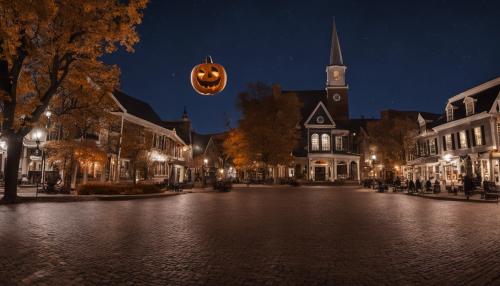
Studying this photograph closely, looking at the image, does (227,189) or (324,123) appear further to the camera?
(324,123)

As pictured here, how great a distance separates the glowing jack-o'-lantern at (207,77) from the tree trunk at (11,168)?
9907 mm

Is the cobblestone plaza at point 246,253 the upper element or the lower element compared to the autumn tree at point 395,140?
lower

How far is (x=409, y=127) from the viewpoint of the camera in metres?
45.7

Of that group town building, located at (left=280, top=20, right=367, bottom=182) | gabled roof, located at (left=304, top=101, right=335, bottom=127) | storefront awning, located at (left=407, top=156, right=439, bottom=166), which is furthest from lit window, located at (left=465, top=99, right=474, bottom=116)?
gabled roof, located at (left=304, top=101, right=335, bottom=127)

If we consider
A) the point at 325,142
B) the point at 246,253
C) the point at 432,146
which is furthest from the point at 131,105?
the point at 432,146

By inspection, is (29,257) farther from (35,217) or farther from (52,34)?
(52,34)

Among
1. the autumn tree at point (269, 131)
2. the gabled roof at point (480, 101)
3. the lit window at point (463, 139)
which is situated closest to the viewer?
the gabled roof at point (480, 101)

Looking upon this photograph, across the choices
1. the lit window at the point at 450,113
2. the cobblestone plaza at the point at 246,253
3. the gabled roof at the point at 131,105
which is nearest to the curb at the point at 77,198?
the cobblestone plaza at the point at 246,253

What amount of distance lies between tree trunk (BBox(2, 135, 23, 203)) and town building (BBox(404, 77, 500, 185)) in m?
33.9

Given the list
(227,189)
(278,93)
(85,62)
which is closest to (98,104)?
(85,62)

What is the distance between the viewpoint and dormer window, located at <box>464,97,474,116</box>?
32969 millimetres

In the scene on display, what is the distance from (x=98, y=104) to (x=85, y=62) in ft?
11.9

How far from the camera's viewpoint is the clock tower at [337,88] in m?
65.8

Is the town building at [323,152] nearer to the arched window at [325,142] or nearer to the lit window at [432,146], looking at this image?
the arched window at [325,142]
